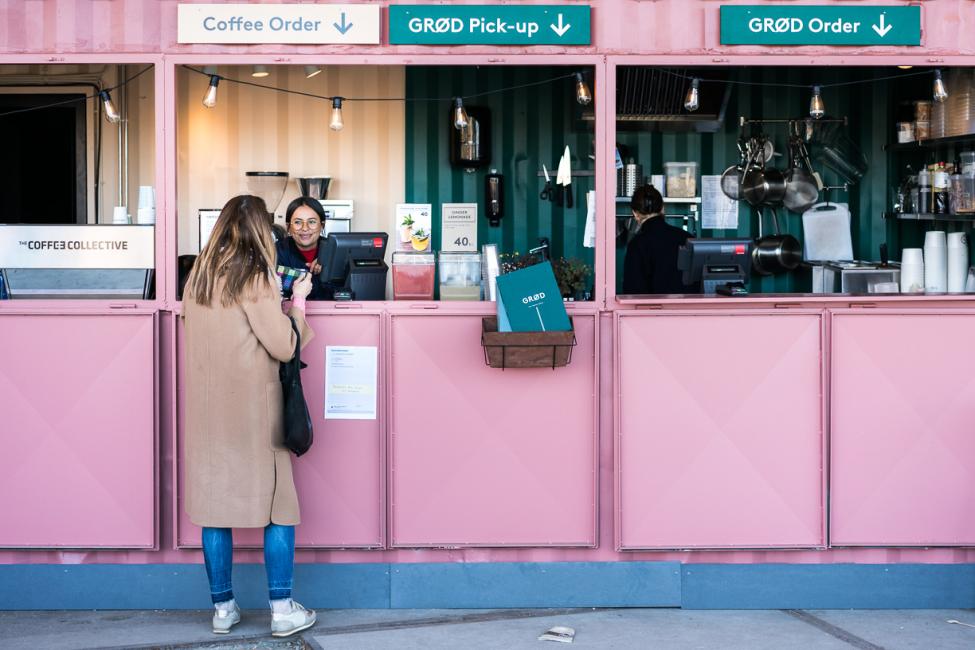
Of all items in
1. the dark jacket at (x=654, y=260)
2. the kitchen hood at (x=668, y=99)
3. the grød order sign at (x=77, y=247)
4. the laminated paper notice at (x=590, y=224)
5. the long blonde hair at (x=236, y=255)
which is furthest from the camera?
the kitchen hood at (x=668, y=99)

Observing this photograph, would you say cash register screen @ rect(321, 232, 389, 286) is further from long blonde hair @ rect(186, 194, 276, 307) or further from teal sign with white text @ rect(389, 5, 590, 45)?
teal sign with white text @ rect(389, 5, 590, 45)

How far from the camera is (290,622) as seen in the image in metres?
4.73

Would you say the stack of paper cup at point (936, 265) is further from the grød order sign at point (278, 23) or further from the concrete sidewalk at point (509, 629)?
the grød order sign at point (278, 23)

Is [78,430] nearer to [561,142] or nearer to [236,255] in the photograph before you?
[236,255]

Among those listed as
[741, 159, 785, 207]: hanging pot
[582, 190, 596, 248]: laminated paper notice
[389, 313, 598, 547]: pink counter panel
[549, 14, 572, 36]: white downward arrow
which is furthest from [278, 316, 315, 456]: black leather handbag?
[741, 159, 785, 207]: hanging pot

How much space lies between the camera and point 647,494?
5.07 metres

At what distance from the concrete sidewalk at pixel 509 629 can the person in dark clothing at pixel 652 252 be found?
2213 mm

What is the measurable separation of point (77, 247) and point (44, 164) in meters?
3.21

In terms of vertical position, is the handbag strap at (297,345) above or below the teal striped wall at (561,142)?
below

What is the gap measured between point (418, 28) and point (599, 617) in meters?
2.49

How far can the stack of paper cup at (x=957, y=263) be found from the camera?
6.36 m

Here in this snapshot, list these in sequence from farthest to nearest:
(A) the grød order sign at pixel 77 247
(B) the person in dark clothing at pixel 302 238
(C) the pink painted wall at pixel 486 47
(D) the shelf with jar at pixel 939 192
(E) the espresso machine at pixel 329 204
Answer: (E) the espresso machine at pixel 329 204 → (D) the shelf with jar at pixel 939 192 → (B) the person in dark clothing at pixel 302 238 → (A) the grød order sign at pixel 77 247 → (C) the pink painted wall at pixel 486 47

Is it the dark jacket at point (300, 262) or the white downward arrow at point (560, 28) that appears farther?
the dark jacket at point (300, 262)

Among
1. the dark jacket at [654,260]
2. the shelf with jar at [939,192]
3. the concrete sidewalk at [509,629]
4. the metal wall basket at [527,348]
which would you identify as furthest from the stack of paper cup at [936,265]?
the metal wall basket at [527,348]
